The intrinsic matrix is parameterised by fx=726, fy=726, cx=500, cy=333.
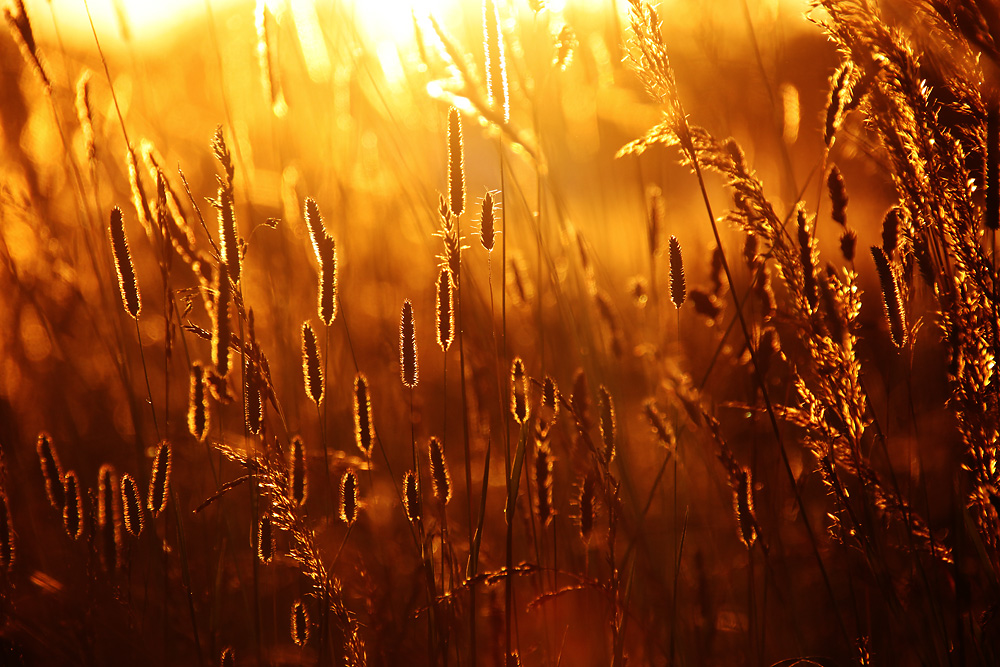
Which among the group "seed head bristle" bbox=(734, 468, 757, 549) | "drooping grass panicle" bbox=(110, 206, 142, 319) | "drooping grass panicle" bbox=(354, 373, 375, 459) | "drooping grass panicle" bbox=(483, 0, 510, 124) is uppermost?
"drooping grass panicle" bbox=(483, 0, 510, 124)

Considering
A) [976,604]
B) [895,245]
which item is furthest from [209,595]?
[976,604]

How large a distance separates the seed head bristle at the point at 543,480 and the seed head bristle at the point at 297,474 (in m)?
0.36

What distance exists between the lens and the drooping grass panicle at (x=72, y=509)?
45.6 inches

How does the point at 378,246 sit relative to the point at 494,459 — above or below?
above

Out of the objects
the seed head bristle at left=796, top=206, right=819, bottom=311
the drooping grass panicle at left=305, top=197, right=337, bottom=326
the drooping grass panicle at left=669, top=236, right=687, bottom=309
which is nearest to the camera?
the seed head bristle at left=796, top=206, right=819, bottom=311

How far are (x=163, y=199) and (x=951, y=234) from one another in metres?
1.06

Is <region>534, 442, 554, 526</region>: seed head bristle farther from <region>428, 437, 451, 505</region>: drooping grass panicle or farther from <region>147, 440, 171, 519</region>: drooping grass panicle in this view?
<region>147, 440, 171, 519</region>: drooping grass panicle

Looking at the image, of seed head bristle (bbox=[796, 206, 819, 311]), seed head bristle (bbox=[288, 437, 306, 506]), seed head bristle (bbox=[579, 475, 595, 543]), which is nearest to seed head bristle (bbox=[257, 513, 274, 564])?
seed head bristle (bbox=[288, 437, 306, 506])

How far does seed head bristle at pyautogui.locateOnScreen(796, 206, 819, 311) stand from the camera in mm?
906

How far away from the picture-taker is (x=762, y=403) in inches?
52.0

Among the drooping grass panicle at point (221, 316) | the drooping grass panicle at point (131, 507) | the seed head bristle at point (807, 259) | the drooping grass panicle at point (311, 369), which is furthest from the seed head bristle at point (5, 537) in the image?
the seed head bristle at point (807, 259)

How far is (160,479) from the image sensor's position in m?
1.12

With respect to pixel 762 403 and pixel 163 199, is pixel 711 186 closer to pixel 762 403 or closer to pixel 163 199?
pixel 762 403

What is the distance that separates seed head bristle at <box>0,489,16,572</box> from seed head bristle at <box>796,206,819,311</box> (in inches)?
48.4
